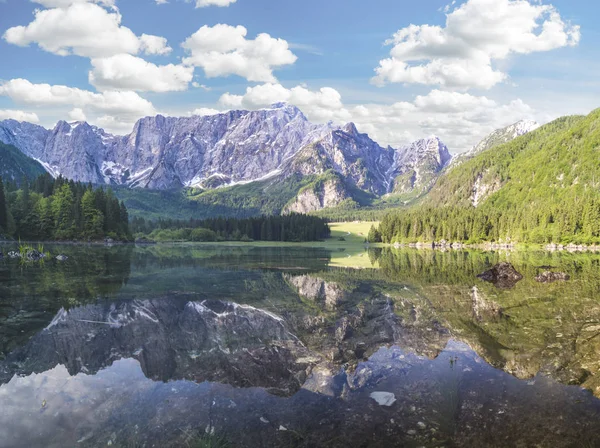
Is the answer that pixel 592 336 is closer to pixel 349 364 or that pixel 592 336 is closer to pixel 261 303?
pixel 349 364

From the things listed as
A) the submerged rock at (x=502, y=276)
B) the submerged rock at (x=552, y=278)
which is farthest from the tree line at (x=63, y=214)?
the submerged rock at (x=552, y=278)

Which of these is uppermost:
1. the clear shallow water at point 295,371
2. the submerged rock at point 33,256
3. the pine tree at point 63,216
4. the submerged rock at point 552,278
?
the pine tree at point 63,216

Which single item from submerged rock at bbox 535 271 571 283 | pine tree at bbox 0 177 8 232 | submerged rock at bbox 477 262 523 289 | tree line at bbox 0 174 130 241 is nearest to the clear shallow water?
submerged rock at bbox 477 262 523 289

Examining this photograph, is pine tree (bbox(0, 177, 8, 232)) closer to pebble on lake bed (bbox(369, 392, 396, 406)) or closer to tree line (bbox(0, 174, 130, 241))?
tree line (bbox(0, 174, 130, 241))

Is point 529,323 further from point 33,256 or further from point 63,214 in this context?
point 63,214

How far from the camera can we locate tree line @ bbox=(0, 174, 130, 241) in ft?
458

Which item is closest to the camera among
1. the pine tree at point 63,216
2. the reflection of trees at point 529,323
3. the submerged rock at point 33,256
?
the reflection of trees at point 529,323

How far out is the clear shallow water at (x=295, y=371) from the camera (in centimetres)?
1167

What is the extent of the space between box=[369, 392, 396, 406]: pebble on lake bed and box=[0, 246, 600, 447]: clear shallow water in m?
0.19

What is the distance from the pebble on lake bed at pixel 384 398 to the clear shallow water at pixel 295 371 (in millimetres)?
193

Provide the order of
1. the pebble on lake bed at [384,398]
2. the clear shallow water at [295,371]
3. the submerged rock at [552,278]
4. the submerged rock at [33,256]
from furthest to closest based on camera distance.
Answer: the submerged rock at [33,256]
the submerged rock at [552,278]
the pebble on lake bed at [384,398]
the clear shallow water at [295,371]

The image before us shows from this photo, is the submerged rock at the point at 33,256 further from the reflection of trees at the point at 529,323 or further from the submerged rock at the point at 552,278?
the submerged rock at the point at 552,278

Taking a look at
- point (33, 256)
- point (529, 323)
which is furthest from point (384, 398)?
point (33, 256)

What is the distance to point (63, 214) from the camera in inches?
5694
